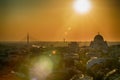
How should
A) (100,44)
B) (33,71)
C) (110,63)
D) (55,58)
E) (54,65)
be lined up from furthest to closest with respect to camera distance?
1. (100,44)
2. (55,58)
3. (54,65)
4. (110,63)
5. (33,71)

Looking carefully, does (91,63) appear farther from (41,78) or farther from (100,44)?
(100,44)

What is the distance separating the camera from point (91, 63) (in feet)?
175

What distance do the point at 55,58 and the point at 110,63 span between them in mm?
17750

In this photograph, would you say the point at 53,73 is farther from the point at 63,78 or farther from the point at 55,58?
the point at 55,58

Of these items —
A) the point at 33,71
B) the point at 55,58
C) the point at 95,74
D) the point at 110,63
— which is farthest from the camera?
the point at 55,58

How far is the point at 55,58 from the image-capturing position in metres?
65.4

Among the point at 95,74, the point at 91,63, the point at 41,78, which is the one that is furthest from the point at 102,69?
the point at 41,78

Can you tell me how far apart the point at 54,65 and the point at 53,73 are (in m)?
12.3

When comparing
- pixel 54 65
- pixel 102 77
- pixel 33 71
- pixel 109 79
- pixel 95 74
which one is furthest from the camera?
pixel 54 65

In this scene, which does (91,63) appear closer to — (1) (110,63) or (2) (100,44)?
(1) (110,63)

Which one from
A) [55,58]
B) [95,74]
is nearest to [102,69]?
[95,74]

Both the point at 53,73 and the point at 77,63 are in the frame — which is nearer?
the point at 53,73

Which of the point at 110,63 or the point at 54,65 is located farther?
the point at 54,65

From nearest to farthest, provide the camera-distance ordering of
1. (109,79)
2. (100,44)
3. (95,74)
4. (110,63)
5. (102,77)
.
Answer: (109,79) → (102,77) → (95,74) → (110,63) → (100,44)
